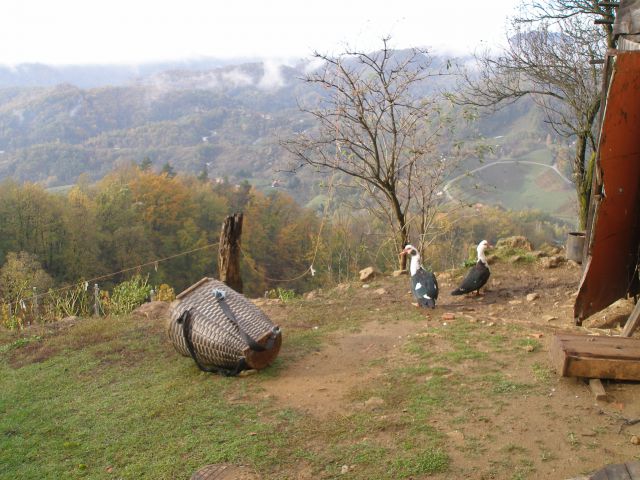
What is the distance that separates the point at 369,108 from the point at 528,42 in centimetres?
280

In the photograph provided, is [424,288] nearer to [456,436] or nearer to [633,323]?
[633,323]

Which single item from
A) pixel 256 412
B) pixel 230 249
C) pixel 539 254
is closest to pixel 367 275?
pixel 539 254

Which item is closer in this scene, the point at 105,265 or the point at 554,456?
the point at 554,456

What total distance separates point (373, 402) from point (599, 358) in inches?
67.3

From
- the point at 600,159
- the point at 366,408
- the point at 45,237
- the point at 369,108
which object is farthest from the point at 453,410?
the point at 45,237

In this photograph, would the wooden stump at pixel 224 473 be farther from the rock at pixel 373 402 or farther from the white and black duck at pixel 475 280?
the white and black duck at pixel 475 280

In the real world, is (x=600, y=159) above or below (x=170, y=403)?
above

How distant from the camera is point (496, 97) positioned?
397 inches

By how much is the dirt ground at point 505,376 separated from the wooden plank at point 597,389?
0.05 m

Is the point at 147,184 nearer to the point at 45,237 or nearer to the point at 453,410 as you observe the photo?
the point at 45,237

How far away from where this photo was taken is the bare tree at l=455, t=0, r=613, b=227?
8883mm

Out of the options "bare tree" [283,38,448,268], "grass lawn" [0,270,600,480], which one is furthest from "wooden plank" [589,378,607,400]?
"bare tree" [283,38,448,268]

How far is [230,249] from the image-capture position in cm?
771

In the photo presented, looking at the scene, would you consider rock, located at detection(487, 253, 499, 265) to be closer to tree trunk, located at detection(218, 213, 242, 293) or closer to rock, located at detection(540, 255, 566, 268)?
rock, located at detection(540, 255, 566, 268)
